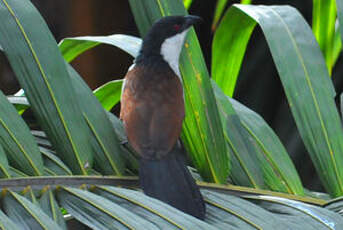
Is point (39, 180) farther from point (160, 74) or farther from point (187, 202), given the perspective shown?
point (160, 74)

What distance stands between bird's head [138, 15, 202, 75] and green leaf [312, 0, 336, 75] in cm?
43

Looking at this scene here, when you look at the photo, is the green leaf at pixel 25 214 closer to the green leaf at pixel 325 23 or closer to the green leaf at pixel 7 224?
the green leaf at pixel 7 224

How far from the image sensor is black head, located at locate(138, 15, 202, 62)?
1643 millimetres

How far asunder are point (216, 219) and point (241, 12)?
0.64 m

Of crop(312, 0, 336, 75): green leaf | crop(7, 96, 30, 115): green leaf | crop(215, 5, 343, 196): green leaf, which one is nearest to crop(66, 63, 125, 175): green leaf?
crop(7, 96, 30, 115): green leaf

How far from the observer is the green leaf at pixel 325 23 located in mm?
2070

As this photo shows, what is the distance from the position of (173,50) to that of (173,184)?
44cm

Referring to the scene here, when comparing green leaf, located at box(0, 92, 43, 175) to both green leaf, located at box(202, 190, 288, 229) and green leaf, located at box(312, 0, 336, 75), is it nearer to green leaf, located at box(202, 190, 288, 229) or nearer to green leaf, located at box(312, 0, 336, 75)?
green leaf, located at box(202, 190, 288, 229)

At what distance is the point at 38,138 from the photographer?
158 centimetres

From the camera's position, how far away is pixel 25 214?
113 centimetres

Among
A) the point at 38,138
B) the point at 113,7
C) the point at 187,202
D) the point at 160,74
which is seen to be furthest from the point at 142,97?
the point at 113,7

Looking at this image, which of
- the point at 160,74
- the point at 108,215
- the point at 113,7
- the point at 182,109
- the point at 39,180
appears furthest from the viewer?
the point at 113,7

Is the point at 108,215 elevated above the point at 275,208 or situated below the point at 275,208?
above

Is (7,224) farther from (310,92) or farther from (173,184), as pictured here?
(310,92)
